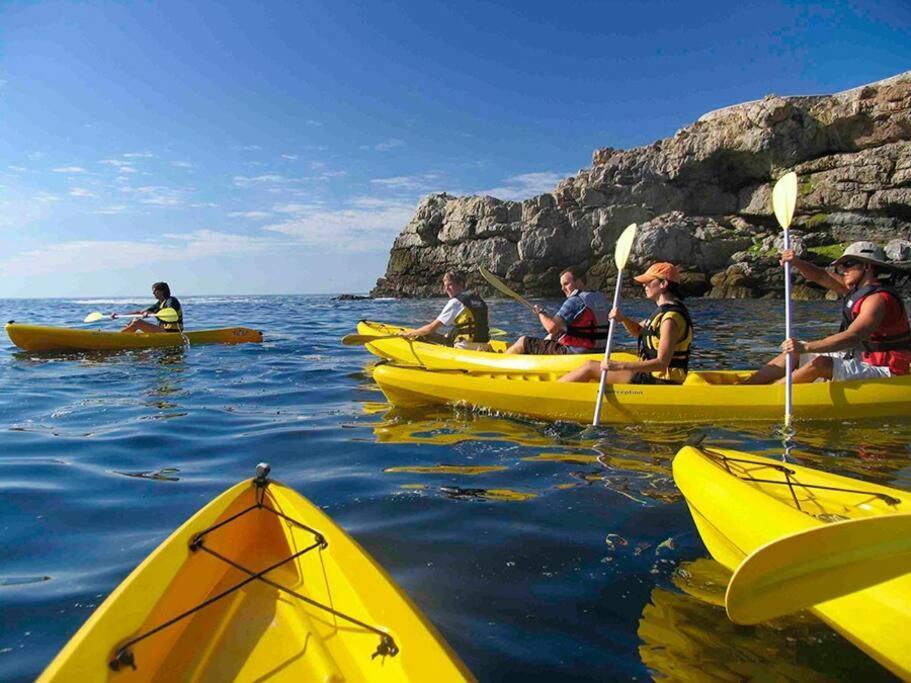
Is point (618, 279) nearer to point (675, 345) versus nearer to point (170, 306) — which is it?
point (675, 345)

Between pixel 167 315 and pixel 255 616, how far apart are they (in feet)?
37.3

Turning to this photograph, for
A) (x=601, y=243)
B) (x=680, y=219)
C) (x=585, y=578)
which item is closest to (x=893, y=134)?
(x=680, y=219)

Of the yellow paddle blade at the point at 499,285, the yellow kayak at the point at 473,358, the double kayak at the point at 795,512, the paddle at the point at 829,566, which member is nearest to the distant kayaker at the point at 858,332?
the yellow kayak at the point at 473,358

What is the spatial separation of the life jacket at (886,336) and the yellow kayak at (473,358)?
80.6 inches

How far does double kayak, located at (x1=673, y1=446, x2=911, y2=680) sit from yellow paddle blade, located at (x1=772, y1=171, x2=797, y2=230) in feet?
12.6

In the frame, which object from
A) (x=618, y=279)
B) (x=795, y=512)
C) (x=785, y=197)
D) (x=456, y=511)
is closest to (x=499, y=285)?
(x=618, y=279)

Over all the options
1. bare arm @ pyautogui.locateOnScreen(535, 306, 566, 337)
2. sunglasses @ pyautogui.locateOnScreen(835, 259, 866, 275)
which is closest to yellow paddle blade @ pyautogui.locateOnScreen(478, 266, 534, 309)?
bare arm @ pyautogui.locateOnScreen(535, 306, 566, 337)

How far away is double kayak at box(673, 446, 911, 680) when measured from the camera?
6.72ft

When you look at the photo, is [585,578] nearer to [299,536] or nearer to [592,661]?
[592,661]

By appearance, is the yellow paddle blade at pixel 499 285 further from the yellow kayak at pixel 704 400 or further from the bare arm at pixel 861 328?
the bare arm at pixel 861 328

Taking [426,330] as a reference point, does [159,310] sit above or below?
above

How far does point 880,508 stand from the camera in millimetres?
2941

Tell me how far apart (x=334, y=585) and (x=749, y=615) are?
1383 mm

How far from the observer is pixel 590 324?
745cm
